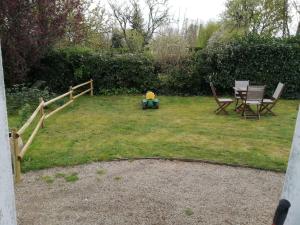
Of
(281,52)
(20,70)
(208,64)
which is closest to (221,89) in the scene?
(208,64)

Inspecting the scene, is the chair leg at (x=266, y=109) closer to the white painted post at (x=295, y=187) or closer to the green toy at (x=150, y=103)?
the green toy at (x=150, y=103)

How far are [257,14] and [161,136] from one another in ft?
70.3

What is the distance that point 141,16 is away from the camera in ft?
80.7

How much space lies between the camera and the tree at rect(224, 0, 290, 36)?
25188 millimetres

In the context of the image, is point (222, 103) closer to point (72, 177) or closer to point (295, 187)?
point (72, 177)

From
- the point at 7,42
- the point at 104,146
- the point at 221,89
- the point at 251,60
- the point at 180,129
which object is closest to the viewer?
the point at 104,146

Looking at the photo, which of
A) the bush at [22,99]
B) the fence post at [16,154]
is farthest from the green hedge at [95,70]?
the fence post at [16,154]

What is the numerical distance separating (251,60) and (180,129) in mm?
6416

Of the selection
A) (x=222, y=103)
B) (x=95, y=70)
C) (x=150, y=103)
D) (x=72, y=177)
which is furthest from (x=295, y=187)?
(x=95, y=70)

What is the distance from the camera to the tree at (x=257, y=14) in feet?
82.6

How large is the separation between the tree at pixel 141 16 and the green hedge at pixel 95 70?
9314 millimetres

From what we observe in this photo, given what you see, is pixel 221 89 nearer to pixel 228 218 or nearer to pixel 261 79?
pixel 261 79

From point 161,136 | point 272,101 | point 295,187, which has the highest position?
point 295,187

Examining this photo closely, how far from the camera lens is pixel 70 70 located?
14.2m
